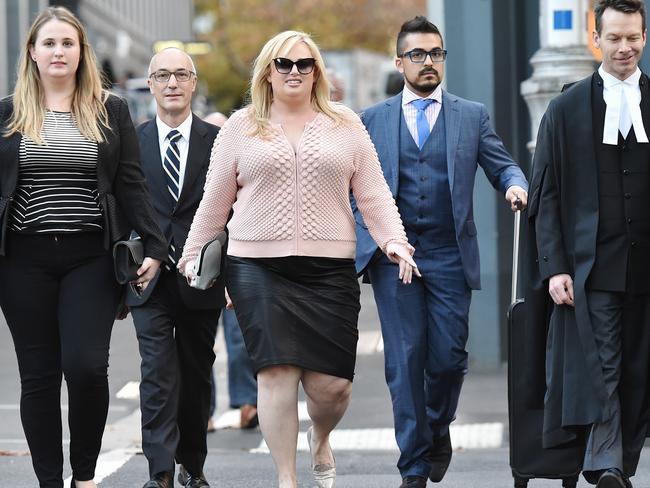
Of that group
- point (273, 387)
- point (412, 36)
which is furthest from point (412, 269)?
point (412, 36)

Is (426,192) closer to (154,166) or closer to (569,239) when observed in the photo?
(569,239)

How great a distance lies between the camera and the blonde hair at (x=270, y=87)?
22.6ft

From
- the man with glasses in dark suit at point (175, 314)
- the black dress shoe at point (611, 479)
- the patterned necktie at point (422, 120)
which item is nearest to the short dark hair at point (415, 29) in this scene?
the patterned necktie at point (422, 120)

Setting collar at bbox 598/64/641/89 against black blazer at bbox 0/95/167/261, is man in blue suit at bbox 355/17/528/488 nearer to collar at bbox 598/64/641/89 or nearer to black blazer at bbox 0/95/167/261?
collar at bbox 598/64/641/89

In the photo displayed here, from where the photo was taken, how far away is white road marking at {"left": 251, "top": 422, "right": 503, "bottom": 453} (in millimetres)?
9578

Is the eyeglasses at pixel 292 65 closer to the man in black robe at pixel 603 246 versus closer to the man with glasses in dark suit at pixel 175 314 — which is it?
the man in black robe at pixel 603 246

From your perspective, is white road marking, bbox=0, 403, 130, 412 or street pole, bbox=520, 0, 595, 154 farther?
white road marking, bbox=0, 403, 130, 412

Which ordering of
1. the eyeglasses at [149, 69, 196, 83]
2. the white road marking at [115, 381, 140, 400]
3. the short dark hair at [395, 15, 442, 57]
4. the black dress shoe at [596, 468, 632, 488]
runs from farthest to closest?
1. the white road marking at [115, 381, 140, 400]
2. the eyeglasses at [149, 69, 196, 83]
3. the short dark hair at [395, 15, 442, 57]
4. the black dress shoe at [596, 468, 632, 488]

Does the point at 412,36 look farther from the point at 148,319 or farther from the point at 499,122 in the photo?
the point at 499,122

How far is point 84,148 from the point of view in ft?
22.1

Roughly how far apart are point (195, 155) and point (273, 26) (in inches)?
2545

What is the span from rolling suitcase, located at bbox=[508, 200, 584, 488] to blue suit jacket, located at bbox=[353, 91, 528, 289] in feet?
2.38

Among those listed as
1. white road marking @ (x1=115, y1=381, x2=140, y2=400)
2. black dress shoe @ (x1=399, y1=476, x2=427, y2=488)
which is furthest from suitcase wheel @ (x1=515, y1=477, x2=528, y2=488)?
white road marking @ (x1=115, y1=381, x2=140, y2=400)

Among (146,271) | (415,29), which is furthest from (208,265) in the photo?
(415,29)
